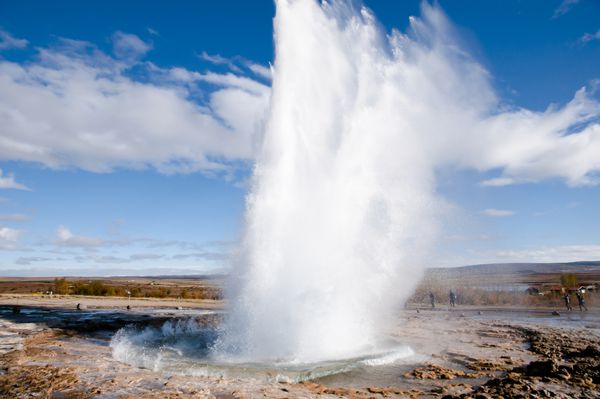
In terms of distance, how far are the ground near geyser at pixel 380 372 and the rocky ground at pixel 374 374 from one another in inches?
0.8

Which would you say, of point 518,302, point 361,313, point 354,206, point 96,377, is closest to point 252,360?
point 96,377

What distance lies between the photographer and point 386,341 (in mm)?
14141

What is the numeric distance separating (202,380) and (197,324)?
11782mm

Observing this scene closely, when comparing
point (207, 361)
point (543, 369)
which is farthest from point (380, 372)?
point (207, 361)

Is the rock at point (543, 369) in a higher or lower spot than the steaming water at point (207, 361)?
higher

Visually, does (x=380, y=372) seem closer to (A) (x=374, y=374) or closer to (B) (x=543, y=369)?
(A) (x=374, y=374)

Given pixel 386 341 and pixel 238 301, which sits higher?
pixel 238 301

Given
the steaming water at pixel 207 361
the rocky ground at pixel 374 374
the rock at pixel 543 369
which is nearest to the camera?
the rocky ground at pixel 374 374

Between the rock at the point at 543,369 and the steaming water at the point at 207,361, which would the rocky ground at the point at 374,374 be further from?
the steaming water at the point at 207,361

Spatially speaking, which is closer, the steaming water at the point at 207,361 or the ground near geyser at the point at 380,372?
the ground near geyser at the point at 380,372

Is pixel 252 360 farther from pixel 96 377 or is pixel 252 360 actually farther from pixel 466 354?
pixel 466 354

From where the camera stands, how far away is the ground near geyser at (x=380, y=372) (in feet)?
24.5

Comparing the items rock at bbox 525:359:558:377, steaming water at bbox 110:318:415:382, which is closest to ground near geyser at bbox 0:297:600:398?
rock at bbox 525:359:558:377

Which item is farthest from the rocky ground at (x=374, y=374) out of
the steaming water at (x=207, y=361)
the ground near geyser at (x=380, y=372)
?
the steaming water at (x=207, y=361)
